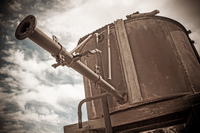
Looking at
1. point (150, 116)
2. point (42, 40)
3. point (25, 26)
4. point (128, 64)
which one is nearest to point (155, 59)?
point (128, 64)

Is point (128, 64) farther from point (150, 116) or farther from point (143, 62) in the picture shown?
point (150, 116)

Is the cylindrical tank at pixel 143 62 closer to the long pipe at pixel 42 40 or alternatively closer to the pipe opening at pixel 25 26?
the long pipe at pixel 42 40

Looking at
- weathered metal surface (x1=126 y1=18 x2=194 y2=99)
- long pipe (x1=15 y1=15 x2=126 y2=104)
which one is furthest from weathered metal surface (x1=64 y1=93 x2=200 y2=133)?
long pipe (x1=15 y1=15 x2=126 y2=104)

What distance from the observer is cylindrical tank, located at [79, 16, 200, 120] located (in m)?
3.88

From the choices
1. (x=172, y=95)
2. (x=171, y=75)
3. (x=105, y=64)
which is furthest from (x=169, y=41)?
(x=105, y=64)

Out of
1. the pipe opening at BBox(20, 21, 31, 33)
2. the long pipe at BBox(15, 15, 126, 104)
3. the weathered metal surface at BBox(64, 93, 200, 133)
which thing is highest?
the pipe opening at BBox(20, 21, 31, 33)

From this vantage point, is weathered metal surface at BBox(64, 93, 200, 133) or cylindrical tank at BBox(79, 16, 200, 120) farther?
cylindrical tank at BBox(79, 16, 200, 120)

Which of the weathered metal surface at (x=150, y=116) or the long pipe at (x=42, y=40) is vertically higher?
the long pipe at (x=42, y=40)

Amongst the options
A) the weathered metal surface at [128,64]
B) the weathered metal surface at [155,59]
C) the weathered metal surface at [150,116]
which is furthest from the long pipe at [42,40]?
the weathered metal surface at [155,59]

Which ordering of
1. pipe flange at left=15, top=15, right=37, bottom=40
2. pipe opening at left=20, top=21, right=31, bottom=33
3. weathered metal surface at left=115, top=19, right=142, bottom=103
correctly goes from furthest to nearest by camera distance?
weathered metal surface at left=115, top=19, right=142, bottom=103, pipe opening at left=20, top=21, right=31, bottom=33, pipe flange at left=15, top=15, right=37, bottom=40

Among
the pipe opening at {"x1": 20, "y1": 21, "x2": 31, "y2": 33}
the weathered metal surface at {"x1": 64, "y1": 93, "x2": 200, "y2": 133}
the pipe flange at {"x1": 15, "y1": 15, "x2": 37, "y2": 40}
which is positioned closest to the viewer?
the pipe flange at {"x1": 15, "y1": 15, "x2": 37, "y2": 40}

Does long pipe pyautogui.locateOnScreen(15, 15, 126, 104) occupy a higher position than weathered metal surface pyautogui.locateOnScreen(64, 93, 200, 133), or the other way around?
long pipe pyautogui.locateOnScreen(15, 15, 126, 104)

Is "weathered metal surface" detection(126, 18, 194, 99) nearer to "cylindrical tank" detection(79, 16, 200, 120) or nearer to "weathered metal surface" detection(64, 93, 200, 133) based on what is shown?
"cylindrical tank" detection(79, 16, 200, 120)

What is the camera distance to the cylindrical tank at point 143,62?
3.88 meters
